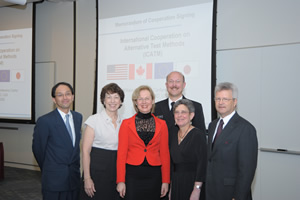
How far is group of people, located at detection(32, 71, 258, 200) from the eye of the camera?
210 cm

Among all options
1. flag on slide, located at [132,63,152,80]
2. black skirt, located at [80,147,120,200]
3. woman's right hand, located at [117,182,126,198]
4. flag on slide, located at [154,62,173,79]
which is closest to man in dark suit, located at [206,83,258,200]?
woman's right hand, located at [117,182,126,198]

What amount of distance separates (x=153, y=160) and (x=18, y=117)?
4273 mm

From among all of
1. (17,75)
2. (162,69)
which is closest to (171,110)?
(162,69)

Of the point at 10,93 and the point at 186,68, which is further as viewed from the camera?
the point at 10,93

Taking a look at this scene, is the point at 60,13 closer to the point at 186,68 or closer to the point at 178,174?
the point at 186,68

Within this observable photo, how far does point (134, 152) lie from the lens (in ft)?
7.10

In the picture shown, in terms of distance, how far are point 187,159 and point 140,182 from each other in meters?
0.41

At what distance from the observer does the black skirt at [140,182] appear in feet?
7.06

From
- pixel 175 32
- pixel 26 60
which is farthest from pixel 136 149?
pixel 26 60

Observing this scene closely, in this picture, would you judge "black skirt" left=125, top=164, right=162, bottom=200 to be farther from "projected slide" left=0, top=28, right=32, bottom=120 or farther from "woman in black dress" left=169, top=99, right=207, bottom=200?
"projected slide" left=0, top=28, right=32, bottom=120

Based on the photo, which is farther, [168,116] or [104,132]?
[168,116]

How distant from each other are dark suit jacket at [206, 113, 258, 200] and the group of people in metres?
0.01

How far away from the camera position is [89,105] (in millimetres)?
5070

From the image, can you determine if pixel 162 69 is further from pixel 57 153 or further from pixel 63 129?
pixel 57 153
